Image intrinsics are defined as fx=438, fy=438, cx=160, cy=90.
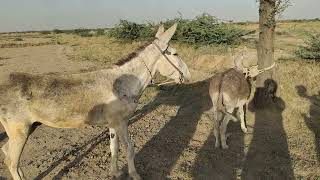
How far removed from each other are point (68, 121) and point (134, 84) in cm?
131

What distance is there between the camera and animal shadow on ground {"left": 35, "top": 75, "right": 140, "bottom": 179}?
7.28 metres

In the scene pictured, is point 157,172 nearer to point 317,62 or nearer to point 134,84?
point 134,84

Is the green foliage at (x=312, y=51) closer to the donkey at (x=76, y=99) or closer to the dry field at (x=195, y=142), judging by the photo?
the dry field at (x=195, y=142)

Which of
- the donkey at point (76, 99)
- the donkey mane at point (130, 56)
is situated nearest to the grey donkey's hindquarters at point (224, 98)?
the donkey at point (76, 99)

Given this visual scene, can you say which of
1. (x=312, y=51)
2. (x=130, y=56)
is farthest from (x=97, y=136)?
(x=312, y=51)

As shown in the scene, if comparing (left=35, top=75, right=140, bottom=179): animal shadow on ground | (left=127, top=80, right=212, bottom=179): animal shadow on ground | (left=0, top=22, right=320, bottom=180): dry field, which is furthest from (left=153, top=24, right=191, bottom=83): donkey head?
(left=127, top=80, right=212, bottom=179): animal shadow on ground

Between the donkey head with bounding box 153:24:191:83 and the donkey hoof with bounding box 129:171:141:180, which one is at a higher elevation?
the donkey head with bounding box 153:24:191:83

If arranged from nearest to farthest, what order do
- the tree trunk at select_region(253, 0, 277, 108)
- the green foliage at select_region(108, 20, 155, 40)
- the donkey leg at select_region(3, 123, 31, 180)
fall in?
the donkey leg at select_region(3, 123, 31, 180) < the tree trunk at select_region(253, 0, 277, 108) < the green foliage at select_region(108, 20, 155, 40)

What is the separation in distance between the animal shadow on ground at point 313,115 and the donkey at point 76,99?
13.7 feet

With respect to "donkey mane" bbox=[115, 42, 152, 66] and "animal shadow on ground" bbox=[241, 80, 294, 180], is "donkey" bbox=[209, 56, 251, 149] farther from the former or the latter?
"donkey mane" bbox=[115, 42, 152, 66]

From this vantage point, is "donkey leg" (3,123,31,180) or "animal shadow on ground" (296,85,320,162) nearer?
"donkey leg" (3,123,31,180)

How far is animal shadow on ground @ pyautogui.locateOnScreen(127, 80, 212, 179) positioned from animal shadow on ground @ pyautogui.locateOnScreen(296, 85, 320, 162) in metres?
2.80

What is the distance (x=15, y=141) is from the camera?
7.04 meters

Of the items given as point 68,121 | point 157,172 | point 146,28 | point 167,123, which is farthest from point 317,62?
point 146,28
